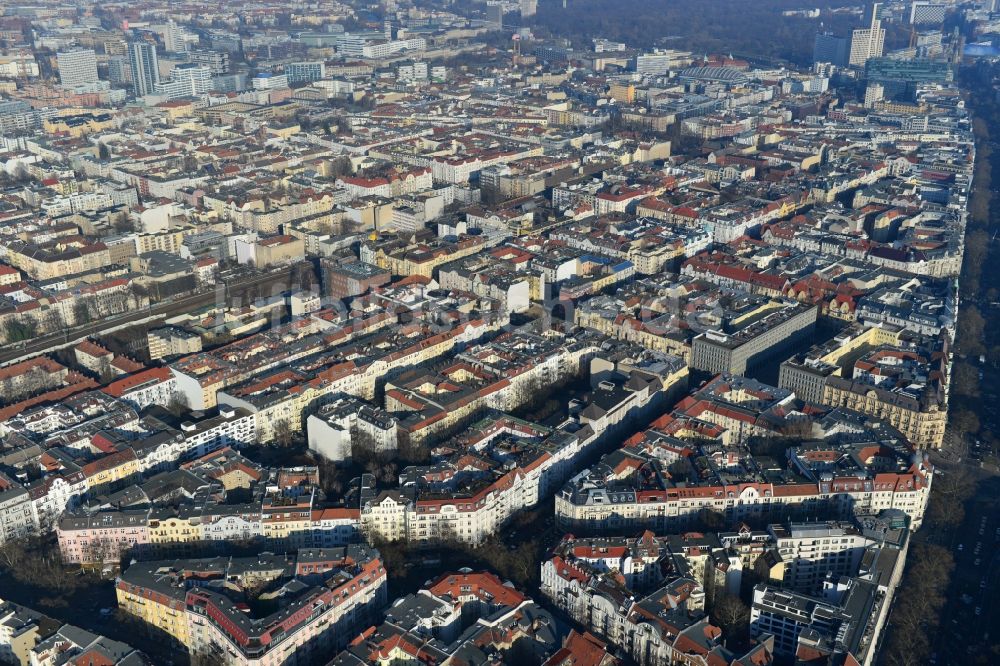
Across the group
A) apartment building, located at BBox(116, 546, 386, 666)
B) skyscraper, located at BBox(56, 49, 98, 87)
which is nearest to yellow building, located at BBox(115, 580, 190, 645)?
apartment building, located at BBox(116, 546, 386, 666)

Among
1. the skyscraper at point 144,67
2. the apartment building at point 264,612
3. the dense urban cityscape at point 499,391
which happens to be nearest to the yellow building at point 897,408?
the dense urban cityscape at point 499,391

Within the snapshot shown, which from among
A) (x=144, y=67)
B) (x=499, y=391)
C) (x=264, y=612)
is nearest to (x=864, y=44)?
(x=144, y=67)

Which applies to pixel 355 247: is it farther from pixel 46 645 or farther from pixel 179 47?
pixel 179 47

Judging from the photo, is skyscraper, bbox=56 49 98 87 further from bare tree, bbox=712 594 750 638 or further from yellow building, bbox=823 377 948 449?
bare tree, bbox=712 594 750 638

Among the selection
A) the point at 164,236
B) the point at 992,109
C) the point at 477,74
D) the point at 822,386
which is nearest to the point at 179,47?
the point at 477,74

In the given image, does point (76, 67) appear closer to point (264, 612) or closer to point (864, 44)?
point (864, 44)

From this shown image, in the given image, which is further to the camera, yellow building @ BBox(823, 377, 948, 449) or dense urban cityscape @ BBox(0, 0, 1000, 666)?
yellow building @ BBox(823, 377, 948, 449)
